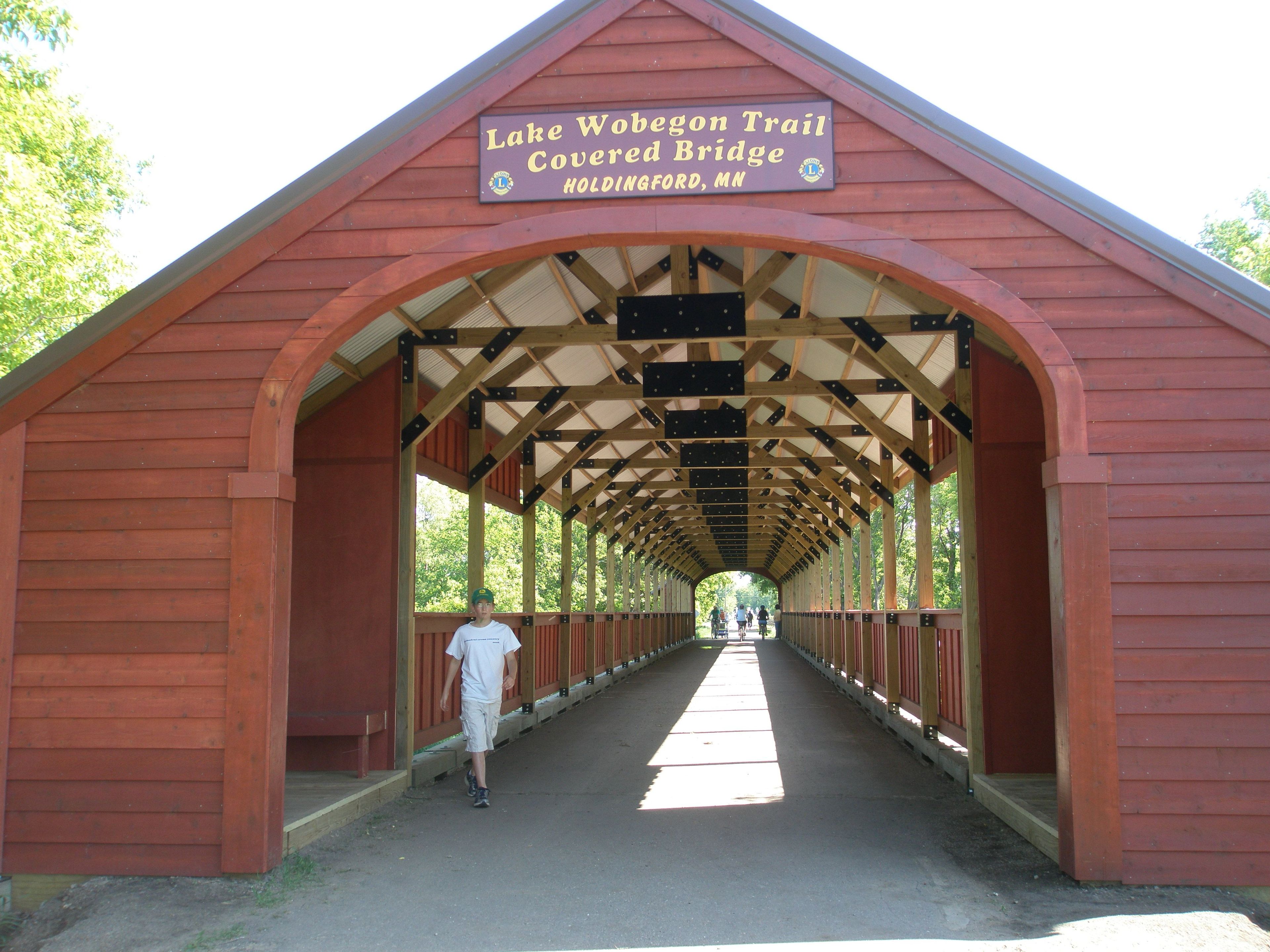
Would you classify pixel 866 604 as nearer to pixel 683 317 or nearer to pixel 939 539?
pixel 683 317

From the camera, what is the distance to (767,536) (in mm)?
30391

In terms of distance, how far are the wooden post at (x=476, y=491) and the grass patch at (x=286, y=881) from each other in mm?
4402

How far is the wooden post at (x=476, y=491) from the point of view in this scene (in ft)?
31.4

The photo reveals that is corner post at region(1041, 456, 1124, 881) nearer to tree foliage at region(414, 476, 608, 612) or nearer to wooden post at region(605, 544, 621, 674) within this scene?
wooden post at region(605, 544, 621, 674)

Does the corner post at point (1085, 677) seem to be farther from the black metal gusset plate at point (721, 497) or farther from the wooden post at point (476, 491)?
the black metal gusset plate at point (721, 497)

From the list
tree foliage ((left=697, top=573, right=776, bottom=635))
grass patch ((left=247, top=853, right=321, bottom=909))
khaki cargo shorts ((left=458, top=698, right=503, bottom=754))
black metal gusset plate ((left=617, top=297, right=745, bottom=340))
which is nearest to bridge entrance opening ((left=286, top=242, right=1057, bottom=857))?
black metal gusset plate ((left=617, top=297, right=745, bottom=340))

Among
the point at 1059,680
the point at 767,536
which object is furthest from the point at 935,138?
the point at 767,536

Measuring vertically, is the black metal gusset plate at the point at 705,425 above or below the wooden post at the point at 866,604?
above

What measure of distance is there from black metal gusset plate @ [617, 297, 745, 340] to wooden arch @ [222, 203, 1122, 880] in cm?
196

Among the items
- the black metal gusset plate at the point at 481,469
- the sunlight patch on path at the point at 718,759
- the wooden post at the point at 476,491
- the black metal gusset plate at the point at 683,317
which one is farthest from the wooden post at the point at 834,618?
the black metal gusset plate at the point at 683,317

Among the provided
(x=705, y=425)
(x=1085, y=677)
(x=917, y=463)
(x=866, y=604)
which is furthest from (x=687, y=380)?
(x=866, y=604)

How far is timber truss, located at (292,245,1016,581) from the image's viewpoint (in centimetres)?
758

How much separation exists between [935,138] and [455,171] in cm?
245

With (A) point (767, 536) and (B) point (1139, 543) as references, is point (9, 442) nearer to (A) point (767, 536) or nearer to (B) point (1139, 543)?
(B) point (1139, 543)
